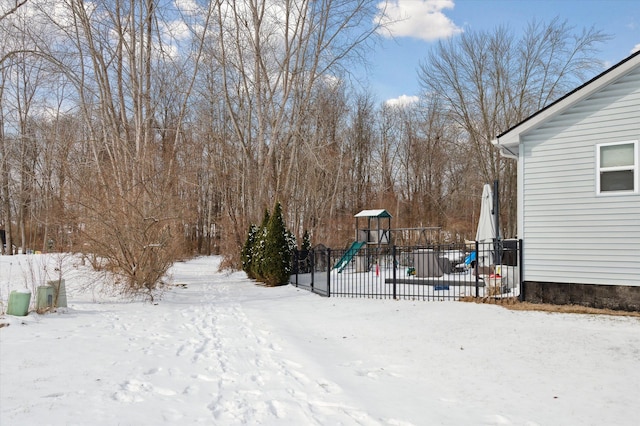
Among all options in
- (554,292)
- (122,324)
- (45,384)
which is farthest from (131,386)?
(554,292)

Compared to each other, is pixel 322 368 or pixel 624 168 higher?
pixel 624 168

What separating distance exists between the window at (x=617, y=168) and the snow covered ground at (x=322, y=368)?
2.59 metres

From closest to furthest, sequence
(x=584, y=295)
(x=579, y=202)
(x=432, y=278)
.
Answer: (x=584, y=295) → (x=579, y=202) → (x=432, y=278)

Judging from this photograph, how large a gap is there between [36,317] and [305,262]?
8.97m

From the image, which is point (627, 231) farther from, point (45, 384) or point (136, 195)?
point (136, 195)

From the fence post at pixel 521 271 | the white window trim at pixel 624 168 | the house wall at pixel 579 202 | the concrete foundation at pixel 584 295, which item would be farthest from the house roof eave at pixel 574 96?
the concrete foundation at pixel 584 295

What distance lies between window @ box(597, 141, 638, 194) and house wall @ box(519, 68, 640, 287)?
12 centimetres

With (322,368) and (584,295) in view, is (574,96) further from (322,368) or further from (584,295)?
(322,368)

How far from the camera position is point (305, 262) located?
49.8ft

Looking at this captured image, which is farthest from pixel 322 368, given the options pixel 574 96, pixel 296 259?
pixel 296 259

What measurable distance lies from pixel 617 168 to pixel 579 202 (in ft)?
3.02

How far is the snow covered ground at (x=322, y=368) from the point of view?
147 inches

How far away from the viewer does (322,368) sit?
519 centimetres

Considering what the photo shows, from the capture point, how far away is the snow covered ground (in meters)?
3.75
